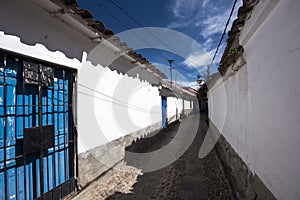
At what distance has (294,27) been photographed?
1.46 meters

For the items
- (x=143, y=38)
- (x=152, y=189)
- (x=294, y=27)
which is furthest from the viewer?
(x=143, y=38)

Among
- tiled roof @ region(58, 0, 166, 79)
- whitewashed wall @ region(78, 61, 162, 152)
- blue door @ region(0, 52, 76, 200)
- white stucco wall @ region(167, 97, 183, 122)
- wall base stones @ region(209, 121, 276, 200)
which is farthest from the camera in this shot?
white stucco wall @ region(167, 97, 183, 122)

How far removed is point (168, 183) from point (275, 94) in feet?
11.6

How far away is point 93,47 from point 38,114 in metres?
2.22

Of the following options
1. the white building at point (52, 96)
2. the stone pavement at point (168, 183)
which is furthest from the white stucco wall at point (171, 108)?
the white building at point (52, 96)

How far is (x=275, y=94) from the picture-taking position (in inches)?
72.5

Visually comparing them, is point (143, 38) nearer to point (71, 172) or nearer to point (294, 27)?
point (71, 172)

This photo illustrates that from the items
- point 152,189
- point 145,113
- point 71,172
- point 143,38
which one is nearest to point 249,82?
point 152,189

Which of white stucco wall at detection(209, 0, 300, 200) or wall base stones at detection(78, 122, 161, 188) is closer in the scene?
white stucco wall at detection(209, 0, 300, 200)

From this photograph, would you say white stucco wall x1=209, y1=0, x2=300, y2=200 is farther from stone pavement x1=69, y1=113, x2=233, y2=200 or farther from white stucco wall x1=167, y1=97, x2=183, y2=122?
white stucco wall x1=167, y1=97, x2=183, y2=122

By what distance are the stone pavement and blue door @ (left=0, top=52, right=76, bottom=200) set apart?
930 mm

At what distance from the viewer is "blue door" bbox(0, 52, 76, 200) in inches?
98.3

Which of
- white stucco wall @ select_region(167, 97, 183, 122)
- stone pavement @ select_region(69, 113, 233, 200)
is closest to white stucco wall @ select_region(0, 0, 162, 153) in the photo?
stone pavement @ select_region(69, 113, 233, 200)

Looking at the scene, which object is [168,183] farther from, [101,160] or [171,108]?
[171,108]
